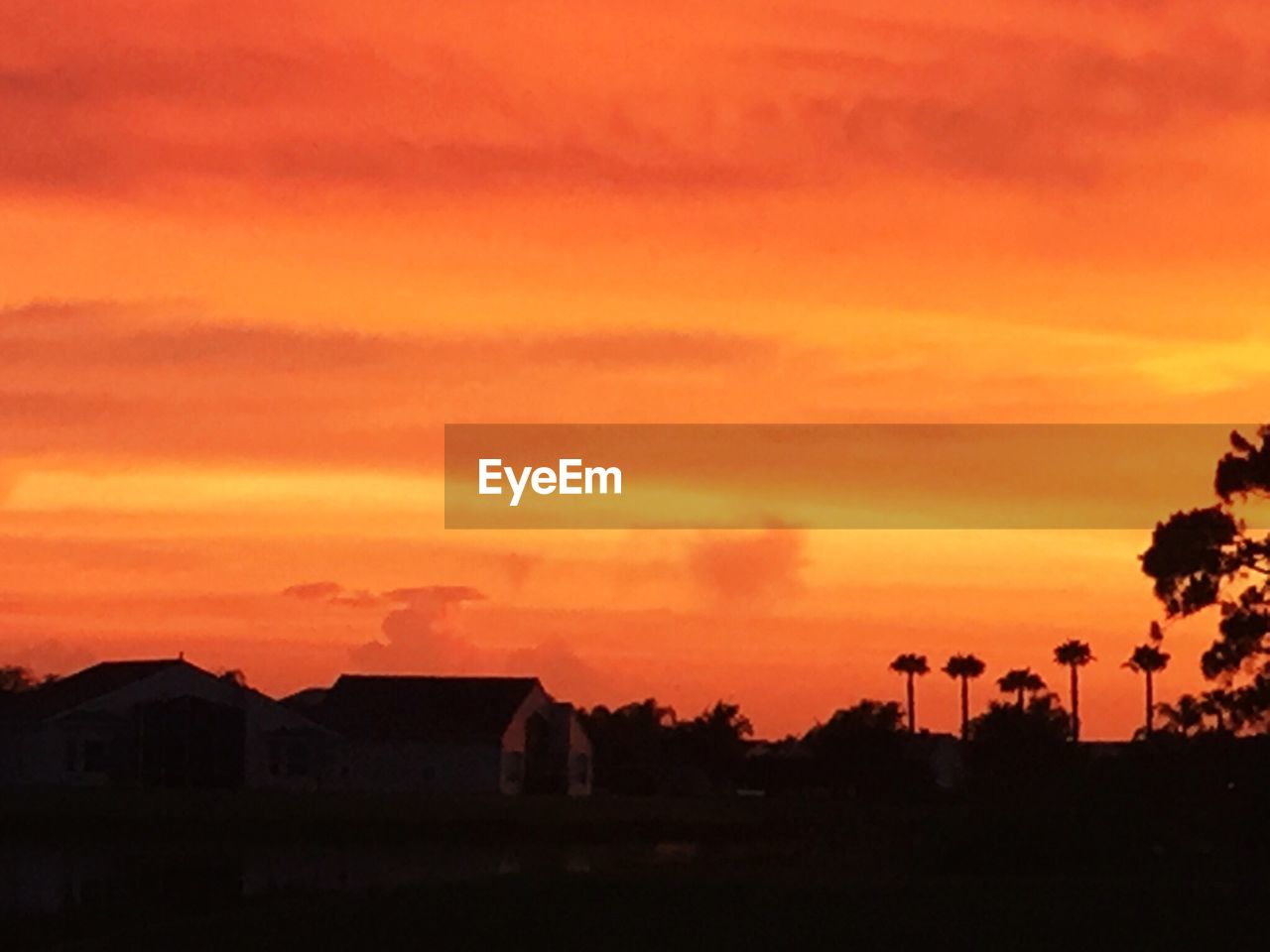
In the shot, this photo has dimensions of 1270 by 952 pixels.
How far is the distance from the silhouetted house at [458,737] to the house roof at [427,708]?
0.04 m

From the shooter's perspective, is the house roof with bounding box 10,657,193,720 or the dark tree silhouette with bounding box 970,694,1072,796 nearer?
the dark tree silhouette with bounding box 970,694,1072,796

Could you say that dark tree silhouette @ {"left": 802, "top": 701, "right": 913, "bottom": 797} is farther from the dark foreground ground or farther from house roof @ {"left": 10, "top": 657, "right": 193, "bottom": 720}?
house roof @ {"left": 10, "top": 657, "right": 193, "bottom": 720}

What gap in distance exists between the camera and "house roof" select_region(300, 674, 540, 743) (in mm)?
103625

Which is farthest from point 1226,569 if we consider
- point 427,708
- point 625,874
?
point 427,708

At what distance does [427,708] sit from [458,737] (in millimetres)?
3172

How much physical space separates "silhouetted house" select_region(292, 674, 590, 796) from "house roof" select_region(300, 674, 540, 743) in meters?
0.04

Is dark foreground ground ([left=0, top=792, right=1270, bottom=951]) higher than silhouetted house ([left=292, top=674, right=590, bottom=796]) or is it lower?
lower

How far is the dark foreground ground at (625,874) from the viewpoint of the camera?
3519 centimetres

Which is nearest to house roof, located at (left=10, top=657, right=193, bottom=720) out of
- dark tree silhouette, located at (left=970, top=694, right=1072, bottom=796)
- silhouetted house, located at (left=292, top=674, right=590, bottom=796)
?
silhouetted house, located at (left=292, top=674, right=590, bottom=796)

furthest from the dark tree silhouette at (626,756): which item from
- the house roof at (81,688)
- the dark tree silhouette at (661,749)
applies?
the house roof at (81,688)

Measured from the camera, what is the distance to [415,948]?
34.4 m

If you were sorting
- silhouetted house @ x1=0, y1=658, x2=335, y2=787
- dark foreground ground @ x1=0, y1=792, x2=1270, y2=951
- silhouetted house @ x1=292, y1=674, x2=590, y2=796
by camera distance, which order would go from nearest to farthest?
1. dark foreground ground @ x1=0, y1=792, x2=1270, y2=951
2. silhouetted house @ x1=0, y1=658, x2=335, y2=787
3. silhouetted house @ x1=292, y1=674, x2=590, y2=796

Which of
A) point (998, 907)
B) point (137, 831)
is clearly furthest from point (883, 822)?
point (998, 907)

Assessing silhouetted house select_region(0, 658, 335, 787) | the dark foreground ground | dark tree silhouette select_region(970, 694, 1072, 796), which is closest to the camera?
the dark foreground ground
